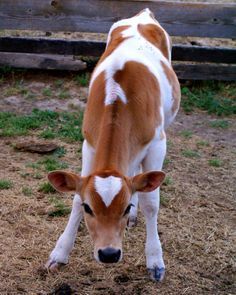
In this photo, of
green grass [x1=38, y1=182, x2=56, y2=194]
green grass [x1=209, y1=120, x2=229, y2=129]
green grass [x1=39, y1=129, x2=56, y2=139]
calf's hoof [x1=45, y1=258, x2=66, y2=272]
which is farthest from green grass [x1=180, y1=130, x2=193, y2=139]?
calf's hoof [x1=45, y1=258, x2=66, y2=272]

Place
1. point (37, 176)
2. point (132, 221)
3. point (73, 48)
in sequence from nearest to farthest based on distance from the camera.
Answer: point (132, 221) < point (37, 176) < point (73, 48)

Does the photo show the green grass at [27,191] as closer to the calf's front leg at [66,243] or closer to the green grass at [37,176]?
the green grass at [37,176]

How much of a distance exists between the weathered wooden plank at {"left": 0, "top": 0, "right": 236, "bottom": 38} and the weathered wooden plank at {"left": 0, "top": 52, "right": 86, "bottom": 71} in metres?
0.39

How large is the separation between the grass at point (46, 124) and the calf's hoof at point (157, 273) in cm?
262

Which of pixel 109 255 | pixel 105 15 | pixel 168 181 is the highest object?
pixel 109 255

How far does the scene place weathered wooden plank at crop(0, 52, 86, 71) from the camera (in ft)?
28.0

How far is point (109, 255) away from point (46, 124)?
3893 mm

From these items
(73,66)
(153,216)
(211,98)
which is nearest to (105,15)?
(73,66)

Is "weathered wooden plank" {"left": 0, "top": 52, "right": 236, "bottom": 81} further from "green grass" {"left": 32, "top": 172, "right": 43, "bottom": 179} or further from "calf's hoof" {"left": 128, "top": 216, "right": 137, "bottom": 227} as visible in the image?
"calf's hoof" {"left": 128, "top": 216, "right": 137, "bottom": 227}

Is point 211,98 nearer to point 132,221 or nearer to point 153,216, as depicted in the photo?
point 132,221

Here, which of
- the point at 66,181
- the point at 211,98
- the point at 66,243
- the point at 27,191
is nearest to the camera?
the point at 66,181

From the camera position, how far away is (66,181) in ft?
12.6

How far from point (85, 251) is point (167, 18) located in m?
4.72

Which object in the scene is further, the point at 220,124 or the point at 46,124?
the point at 220,124
